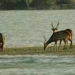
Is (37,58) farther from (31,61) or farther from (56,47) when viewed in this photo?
(56,47)

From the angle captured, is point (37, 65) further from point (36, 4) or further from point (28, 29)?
point (36, 4)

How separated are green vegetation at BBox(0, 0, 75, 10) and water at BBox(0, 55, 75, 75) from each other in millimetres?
93212

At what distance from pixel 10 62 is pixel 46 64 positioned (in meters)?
1.59

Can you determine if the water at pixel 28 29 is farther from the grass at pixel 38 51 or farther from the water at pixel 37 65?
the water at pixel 37 65

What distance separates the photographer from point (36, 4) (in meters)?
118

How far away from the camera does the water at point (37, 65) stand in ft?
62.7

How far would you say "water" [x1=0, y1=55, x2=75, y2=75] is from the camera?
19.1 metres

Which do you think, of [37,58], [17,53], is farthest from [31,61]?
[17,53]


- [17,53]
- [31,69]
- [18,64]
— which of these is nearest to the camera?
[31,69]

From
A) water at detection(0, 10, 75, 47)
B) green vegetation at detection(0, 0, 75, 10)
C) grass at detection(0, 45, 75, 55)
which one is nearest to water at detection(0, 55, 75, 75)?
grass at detection(0, 45, 75, 55)

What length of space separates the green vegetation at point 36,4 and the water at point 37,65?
93212mm

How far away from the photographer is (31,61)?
21672 millimetres

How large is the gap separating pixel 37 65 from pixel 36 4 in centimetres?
9785

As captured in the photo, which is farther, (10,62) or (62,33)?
(62,33)
